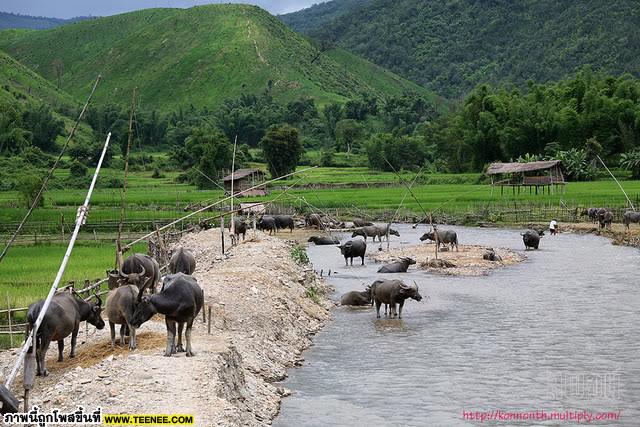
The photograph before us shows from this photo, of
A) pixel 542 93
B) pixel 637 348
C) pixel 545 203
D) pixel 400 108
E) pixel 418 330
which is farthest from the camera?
pixel 400 108

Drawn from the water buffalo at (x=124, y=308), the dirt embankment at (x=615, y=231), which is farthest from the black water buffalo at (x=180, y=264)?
the dirt embankment at (x=615, y=231)

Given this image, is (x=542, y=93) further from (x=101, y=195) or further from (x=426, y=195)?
(x=101, y=195)

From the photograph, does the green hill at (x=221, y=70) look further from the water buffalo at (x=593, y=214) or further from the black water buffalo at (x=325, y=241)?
the black water buffalo at (x=325, y=241)

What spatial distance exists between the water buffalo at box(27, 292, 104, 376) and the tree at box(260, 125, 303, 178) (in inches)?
2687

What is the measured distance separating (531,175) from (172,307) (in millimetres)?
56381

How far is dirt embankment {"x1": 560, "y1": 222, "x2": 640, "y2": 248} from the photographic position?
A: 40.5 metres

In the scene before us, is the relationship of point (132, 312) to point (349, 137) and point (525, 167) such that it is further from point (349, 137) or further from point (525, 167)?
point (349, 137)

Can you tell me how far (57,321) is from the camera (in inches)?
505

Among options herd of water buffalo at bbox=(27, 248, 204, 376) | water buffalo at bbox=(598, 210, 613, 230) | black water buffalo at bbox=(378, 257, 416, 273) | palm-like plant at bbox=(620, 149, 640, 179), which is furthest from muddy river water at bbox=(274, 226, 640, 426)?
palm-like plant at bbox=(620, 149, 640, 179)

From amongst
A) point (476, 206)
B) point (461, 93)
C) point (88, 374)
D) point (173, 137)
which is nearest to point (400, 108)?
point (173, 137)

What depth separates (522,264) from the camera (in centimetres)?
3403

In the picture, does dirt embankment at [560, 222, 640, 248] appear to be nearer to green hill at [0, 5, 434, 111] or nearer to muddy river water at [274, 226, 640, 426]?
muddy river water at [274, 226, 640, 426]

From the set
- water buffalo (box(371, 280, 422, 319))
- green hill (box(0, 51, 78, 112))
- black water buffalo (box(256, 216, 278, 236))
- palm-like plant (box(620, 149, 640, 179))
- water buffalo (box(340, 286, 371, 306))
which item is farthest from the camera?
green hill (box(0, 51, 78, 112))

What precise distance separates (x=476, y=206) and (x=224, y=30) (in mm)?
145492
